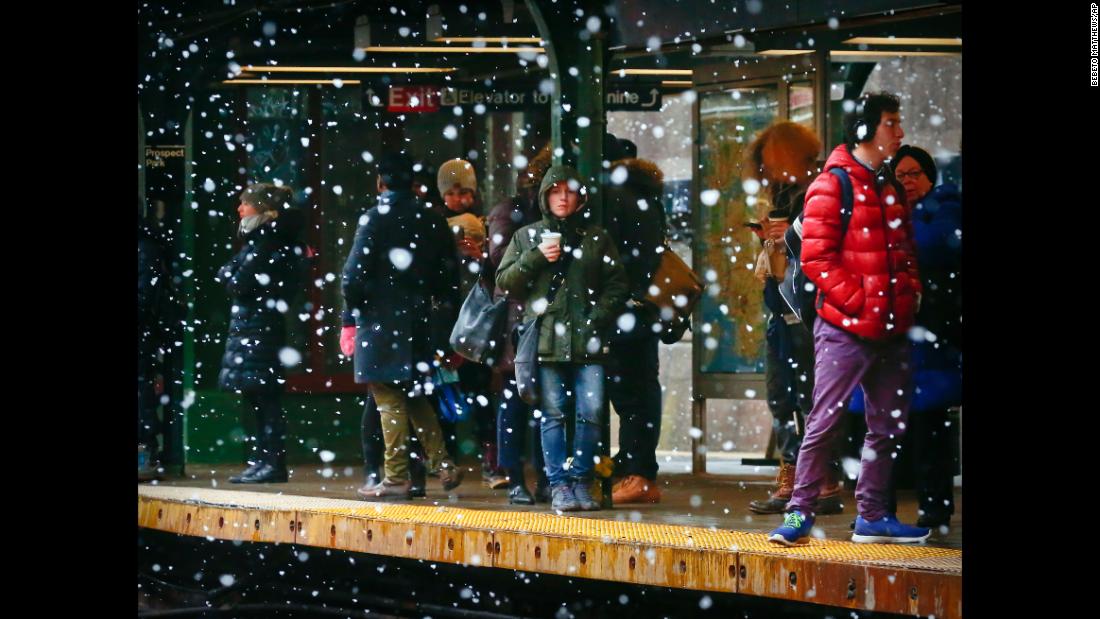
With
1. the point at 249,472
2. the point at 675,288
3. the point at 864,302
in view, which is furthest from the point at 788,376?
the point at 249,472

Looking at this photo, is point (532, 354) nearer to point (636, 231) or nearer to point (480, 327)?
point (480, 327)

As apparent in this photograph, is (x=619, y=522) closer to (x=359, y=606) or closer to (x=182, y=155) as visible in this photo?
(x=359, y=606)

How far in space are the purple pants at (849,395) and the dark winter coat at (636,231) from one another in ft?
7.26

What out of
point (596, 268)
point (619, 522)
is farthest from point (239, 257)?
point (619, 522)

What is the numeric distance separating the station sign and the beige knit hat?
716 mm

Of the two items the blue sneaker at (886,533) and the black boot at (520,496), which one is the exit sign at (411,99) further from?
the blue sneaker at (886,533)

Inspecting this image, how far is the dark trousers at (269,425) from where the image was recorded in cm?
1065

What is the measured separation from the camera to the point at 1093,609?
17.4 feet

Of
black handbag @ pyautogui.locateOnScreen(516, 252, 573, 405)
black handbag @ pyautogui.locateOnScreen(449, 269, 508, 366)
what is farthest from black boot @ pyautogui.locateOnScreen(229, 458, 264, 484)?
black handbag @ pyautogui.locateOnScreen(516, 252, 573, 405)

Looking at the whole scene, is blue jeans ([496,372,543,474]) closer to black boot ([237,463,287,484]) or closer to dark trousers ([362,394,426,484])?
dark trousers ([362,394,426,484])

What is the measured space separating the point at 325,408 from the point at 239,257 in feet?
8.38

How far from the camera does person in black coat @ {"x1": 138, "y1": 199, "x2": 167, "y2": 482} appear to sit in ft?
38.0

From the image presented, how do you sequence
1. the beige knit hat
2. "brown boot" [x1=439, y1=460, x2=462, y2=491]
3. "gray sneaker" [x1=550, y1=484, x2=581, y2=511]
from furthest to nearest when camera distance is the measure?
the beige knit hat < "brown boot" [x1=439, y1=460, x2=462, y2=491] < "gray sneaker" [x1=550, y1=484, x2=581, y2=511]

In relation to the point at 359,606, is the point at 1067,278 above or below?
above
